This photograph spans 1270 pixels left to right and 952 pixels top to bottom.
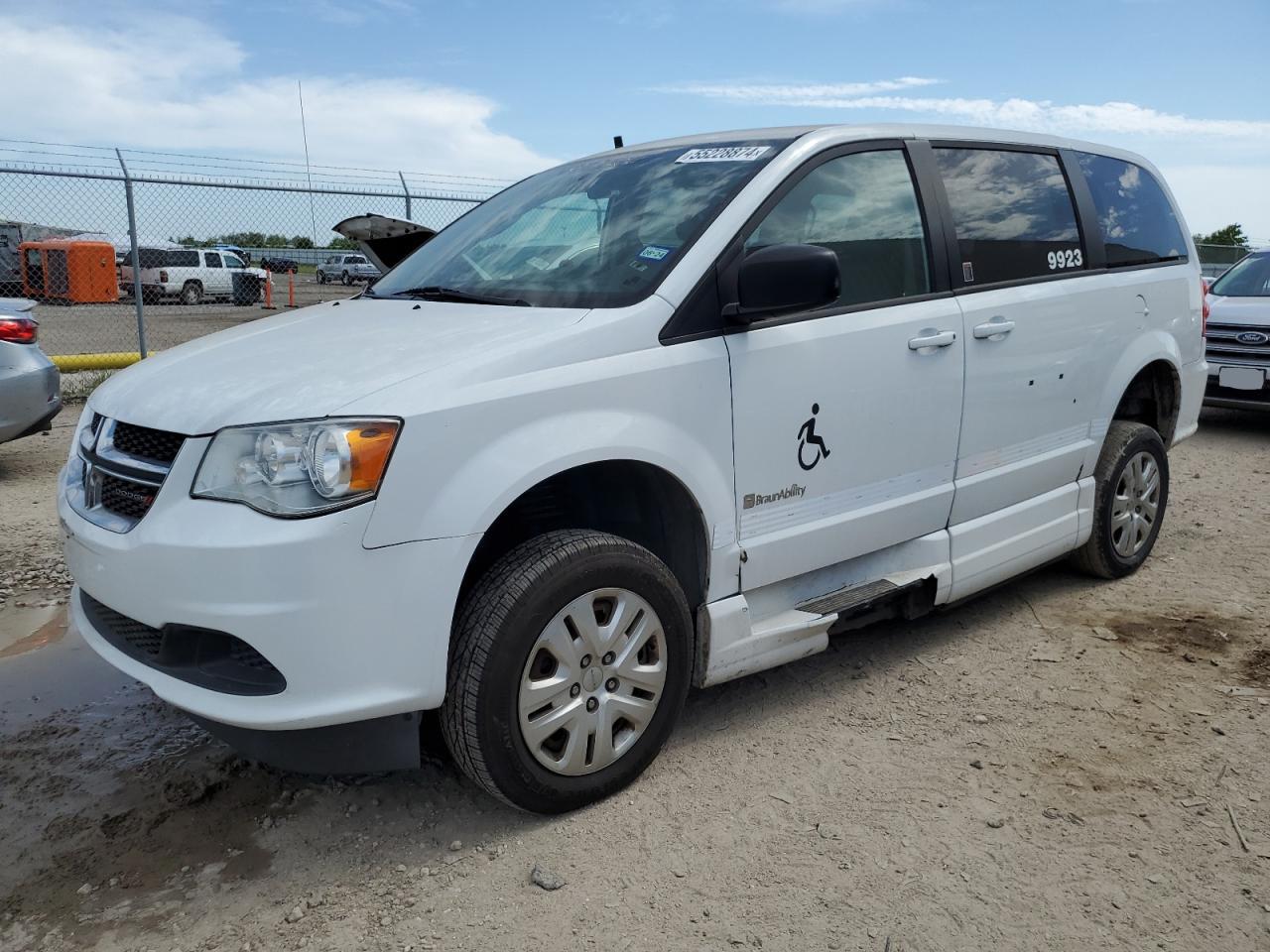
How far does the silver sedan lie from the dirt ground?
2802 millimetres

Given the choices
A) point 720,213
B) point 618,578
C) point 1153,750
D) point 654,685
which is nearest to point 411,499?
point 618,578

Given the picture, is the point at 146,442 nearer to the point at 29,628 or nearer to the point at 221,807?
the point at 221,807

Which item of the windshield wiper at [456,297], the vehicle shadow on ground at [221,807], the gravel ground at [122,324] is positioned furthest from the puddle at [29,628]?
the gravel ground at [122,324]

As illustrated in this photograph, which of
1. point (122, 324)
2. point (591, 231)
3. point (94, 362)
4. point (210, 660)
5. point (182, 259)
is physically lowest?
point (210, 660)

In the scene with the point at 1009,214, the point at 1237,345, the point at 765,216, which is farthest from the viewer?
the point at 1237,345

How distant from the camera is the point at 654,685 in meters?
2.92

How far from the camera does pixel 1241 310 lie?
884 cm

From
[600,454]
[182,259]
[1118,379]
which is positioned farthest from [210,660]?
[182,259]

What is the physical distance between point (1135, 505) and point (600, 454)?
316cm

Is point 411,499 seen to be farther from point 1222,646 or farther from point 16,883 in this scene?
point 1222,646

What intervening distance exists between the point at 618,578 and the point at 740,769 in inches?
30.6

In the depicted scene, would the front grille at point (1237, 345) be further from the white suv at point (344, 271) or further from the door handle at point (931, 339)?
the white suv at point (344, 271)

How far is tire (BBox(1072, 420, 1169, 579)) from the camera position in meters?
4.55

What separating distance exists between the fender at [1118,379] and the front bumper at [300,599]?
3.03m
